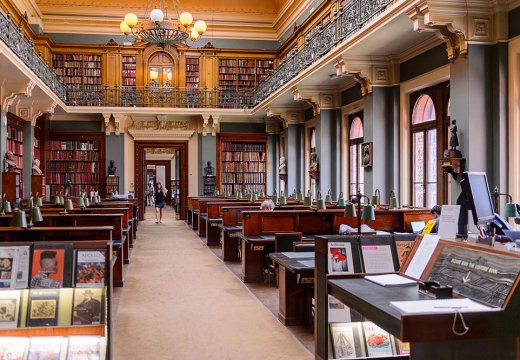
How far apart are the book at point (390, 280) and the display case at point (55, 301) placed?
1.63 m

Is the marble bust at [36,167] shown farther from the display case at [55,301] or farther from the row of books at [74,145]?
the display case at [55,301]

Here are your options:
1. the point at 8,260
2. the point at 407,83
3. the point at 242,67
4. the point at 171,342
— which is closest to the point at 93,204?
the point at 407,83

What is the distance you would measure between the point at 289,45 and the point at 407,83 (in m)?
7.98

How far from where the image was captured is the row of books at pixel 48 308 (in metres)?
3.43

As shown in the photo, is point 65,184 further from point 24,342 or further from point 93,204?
point 24,342

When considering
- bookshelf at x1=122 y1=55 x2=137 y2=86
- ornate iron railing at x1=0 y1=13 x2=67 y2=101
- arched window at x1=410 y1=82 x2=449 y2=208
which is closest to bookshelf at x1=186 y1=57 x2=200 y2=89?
bookshelf at x1=122 y1=55 x2=137 y2=86

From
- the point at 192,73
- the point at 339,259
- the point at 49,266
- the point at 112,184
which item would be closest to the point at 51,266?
the point at 49,266

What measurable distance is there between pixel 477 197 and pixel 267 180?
15979 mm

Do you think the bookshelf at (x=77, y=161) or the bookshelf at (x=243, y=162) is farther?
the bookshelf at (x=243, y=162)

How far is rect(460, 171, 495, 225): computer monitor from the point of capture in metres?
3.23

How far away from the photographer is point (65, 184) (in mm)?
17750

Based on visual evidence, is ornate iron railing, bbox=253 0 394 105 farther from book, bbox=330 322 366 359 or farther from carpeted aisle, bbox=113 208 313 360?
book, bbox=330 322 366 359

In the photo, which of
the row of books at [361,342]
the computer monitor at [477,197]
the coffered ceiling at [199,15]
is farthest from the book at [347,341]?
the coffered ceiling at [199,15]

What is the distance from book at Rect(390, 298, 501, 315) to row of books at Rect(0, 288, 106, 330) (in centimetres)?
191
